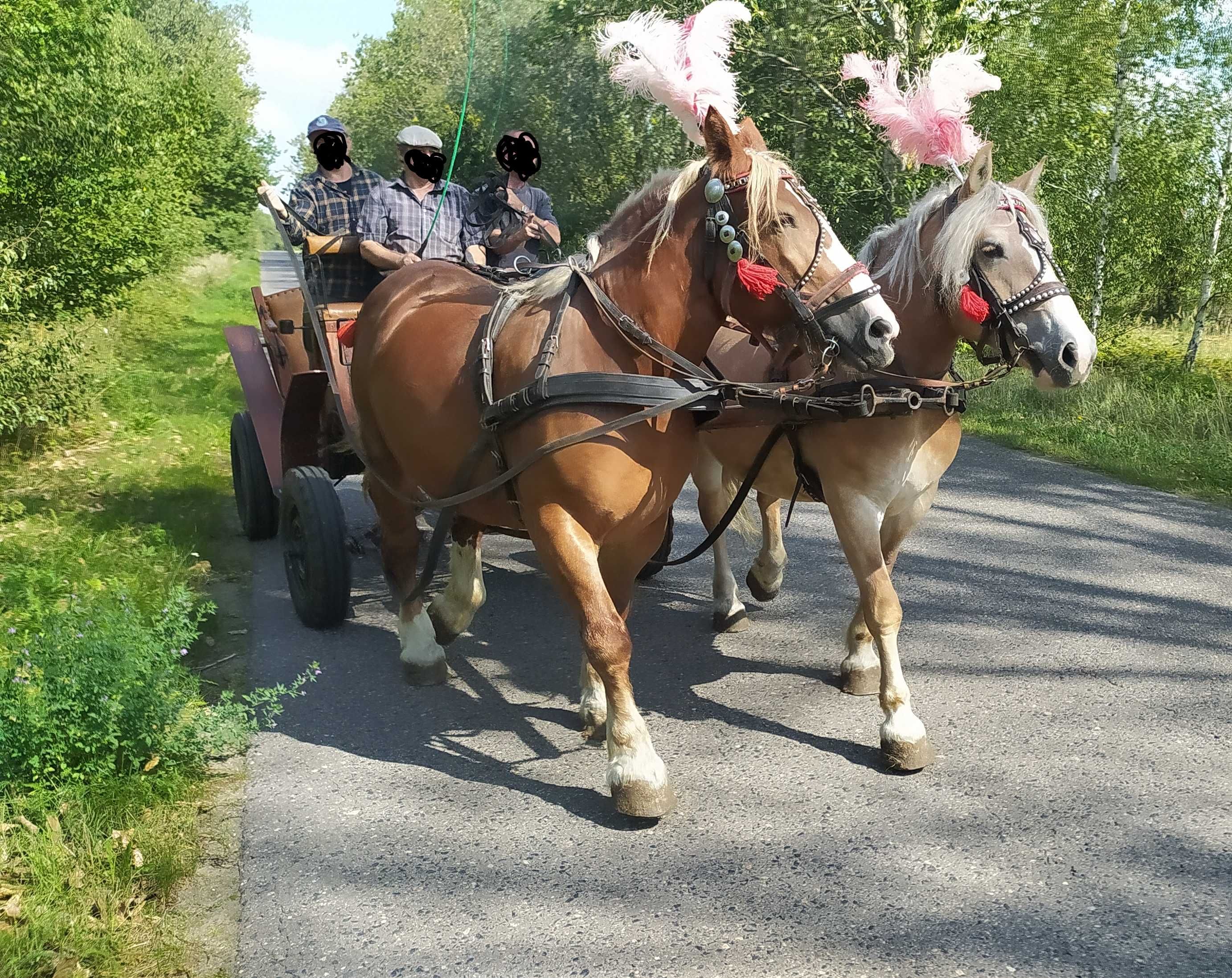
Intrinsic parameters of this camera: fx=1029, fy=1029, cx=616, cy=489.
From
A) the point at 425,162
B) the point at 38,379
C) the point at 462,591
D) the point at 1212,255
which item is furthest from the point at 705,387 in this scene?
the point at 1212,255

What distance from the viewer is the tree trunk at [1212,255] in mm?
10820

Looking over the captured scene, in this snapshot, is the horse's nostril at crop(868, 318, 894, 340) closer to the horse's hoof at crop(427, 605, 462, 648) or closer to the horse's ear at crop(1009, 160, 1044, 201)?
the horse's ear at crop(1009, 160, 1044, 201)

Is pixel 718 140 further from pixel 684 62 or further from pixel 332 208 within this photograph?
pixel 332 208

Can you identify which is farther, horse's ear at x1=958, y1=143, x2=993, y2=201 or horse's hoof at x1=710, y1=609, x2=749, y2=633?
horse's hoof at x1=710, y1=609, x2=749, y2=633

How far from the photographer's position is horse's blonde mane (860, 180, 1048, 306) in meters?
3.54

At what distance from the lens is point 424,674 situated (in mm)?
4570

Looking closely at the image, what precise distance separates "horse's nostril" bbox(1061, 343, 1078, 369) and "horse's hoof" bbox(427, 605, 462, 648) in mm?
2867

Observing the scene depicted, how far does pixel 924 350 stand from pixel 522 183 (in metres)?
3.25

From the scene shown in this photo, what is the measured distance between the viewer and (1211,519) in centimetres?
681

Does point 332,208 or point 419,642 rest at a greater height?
point 332,208

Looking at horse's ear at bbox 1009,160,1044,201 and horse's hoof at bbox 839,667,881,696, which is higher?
horse's ear at bbox 1009,160,1044,201

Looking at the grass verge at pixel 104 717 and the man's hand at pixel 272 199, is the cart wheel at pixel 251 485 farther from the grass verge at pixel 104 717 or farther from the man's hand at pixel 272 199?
the man's hand at pixel 272 199

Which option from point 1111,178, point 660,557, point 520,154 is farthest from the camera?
point 1111,178

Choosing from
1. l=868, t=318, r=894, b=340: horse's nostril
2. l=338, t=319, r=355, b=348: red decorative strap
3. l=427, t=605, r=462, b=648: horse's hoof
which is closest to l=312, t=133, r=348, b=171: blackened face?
l=338, t=319, r=355, b=348: red decorative strap
